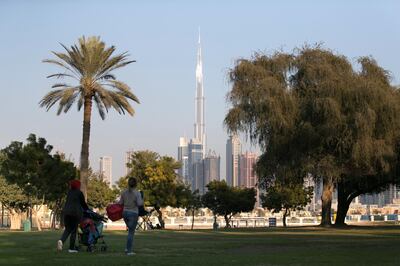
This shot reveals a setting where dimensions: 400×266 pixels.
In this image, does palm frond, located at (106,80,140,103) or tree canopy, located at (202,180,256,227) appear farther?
tree canopy, located at (202,180,256,227)

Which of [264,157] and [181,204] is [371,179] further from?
[181,204]

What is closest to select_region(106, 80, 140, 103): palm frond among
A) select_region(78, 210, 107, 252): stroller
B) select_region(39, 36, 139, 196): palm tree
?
select_region(39, 36, 139, 196): palm tree

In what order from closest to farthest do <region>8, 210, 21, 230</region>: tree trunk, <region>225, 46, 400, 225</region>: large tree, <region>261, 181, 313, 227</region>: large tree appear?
<region>225, 46, 400, 225</region>: large tree < <region>8, 210, 21, 230</region>: tree trunk < <region>261, 181, 313, 227</region>: large tree

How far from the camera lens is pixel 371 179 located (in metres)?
43.7

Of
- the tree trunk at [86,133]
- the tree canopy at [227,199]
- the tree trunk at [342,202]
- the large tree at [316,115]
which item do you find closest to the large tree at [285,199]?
the tree canopy at [227,199]

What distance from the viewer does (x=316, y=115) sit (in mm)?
36156

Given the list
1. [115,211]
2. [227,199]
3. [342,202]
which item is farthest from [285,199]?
[115,211]

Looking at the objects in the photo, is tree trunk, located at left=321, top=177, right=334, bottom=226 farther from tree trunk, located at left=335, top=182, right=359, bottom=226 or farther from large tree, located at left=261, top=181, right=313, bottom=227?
large tree, located at left=261, top=181, right=313, bottom=227

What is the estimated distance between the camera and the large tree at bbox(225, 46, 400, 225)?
3553cm

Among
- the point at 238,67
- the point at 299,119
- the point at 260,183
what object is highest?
the point at 238,67

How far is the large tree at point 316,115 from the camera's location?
35.5 m

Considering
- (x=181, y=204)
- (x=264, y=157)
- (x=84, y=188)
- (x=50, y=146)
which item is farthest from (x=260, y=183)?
(x=181, y=204)

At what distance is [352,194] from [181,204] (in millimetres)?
22129

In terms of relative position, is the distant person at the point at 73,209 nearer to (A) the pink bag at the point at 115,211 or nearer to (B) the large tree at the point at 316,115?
(A) the pink bag at the point at 115,211
